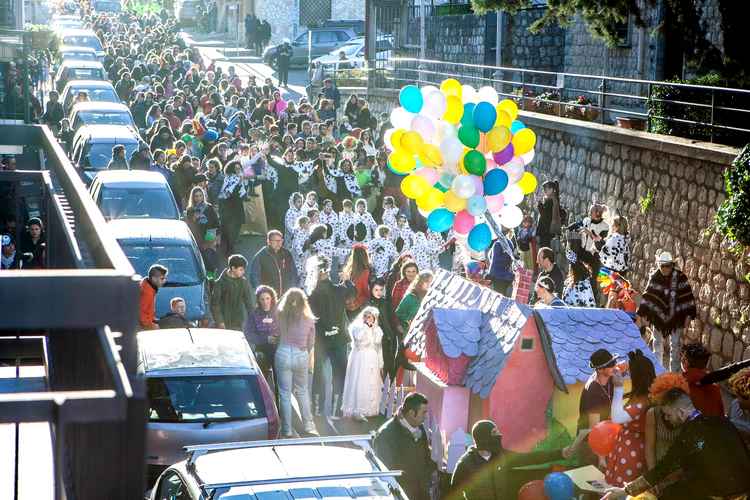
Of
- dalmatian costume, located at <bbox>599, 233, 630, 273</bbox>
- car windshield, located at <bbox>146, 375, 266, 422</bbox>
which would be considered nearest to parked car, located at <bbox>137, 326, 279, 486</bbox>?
car windshield, located at <bbox>146, 375, 266, 422</bbox>

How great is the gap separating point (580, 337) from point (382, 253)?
5457 mm

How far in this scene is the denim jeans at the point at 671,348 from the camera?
45.2ft

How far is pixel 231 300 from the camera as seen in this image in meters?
13.9

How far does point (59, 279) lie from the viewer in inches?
123

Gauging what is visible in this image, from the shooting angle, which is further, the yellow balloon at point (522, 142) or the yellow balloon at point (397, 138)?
the yellow balloon at point (522, 142)

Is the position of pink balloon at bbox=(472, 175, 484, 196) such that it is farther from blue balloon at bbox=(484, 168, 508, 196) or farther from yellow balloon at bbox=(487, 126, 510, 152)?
yellow balloon at bbox=(487, 126, 510, 152)

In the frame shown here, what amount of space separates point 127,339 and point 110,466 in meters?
0.29

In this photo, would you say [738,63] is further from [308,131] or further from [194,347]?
[308,131]

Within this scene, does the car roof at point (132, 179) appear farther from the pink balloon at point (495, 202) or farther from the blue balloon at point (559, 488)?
A: the blue balloon at point (559, 488)

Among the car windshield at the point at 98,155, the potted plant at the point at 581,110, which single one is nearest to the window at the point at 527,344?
the potted plant at the point at 581,110

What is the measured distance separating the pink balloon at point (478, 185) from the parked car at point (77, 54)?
37.0 m

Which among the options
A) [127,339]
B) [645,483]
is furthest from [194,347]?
[127,339]

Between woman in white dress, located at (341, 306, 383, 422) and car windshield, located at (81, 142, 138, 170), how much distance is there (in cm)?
1144

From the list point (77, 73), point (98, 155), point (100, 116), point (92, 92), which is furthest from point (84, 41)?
point (98, 155)
